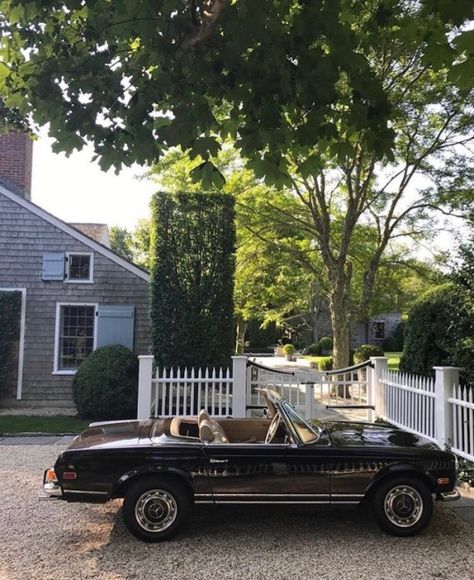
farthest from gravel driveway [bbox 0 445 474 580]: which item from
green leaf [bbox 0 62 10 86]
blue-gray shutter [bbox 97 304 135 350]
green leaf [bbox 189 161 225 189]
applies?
blue-gray shutter [bbox 97 304 135 350]

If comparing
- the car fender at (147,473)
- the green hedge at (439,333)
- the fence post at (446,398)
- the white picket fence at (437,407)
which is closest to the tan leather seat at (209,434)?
the car fender at (147,473)

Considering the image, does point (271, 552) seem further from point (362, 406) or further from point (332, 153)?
point (362, 406)

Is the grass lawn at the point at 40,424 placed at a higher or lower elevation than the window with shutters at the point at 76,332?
lower

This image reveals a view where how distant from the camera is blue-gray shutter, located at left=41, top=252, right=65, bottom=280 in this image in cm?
1212

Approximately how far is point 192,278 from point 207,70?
20.7 feet

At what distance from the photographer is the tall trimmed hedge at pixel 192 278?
1002 centimetres

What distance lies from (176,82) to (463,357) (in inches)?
193

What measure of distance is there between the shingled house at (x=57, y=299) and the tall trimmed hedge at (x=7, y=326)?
0.13 metres

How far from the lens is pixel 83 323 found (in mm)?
12352

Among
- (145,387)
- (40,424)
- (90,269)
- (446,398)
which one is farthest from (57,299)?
(446,398)

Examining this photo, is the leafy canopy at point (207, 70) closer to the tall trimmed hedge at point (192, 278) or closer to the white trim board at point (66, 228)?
the tall trimmed hedge at point (192, 278)

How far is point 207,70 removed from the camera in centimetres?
412

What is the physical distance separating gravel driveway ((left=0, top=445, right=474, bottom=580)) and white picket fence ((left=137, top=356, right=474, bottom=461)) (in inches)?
52.7

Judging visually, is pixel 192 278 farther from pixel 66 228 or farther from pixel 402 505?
pixel 402 505
